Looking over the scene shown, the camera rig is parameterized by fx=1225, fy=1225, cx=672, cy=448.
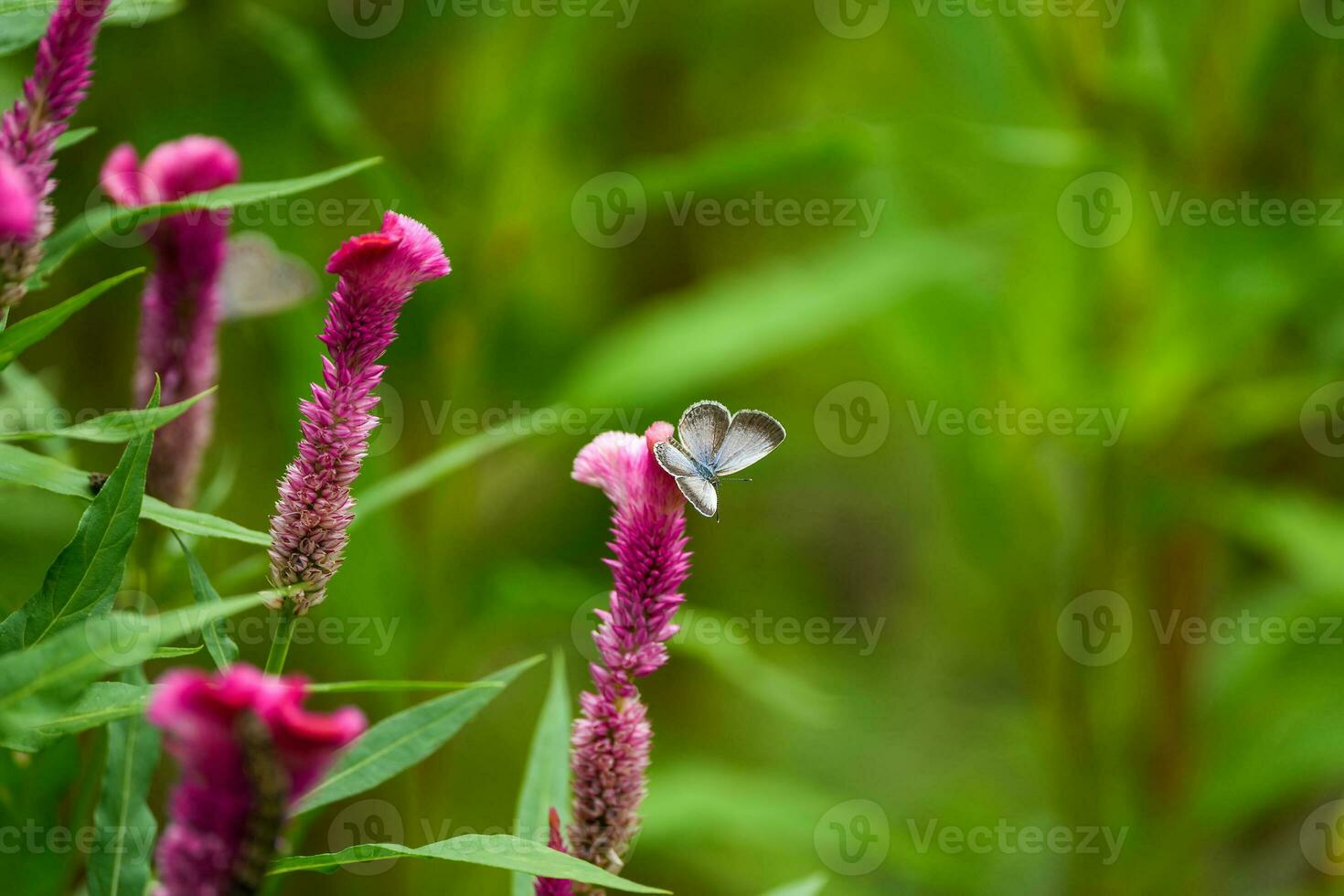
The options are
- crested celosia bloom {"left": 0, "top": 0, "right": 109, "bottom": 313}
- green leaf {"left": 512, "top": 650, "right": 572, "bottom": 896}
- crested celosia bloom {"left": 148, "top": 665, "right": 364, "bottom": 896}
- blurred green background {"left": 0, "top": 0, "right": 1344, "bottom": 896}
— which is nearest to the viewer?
crested celosia bloom {"left": 148, "top": 665, "right": 364, "bottom": 896}

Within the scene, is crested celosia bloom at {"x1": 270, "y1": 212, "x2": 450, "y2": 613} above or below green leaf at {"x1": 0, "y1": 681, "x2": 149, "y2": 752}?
above

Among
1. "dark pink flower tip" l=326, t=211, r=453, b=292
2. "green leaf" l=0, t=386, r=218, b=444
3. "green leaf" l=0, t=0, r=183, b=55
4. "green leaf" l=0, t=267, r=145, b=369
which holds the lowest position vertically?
"green leaf" l=0, t=386, r=218, b=444

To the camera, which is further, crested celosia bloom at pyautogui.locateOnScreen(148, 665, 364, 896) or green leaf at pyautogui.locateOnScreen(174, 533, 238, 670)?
green leaf at pyautogui.locateOnScreen(174, 533, 238, 670)

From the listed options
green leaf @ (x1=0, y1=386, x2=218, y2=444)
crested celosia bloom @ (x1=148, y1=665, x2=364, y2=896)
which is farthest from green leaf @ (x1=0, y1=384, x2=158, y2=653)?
crested celosia bloom @ (x1=148, y1=665, x2=364, y2=896)

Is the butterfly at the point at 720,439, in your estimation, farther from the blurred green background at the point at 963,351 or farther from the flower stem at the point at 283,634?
the blurred green background at the point at 963,351

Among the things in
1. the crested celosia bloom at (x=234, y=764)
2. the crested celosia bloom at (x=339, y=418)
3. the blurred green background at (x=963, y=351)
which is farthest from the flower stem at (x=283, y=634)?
the blurred green background at (x=963, y=351)

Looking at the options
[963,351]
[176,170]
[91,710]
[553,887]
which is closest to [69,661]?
[91,710]

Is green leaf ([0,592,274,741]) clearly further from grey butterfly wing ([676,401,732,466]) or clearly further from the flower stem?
grey butterfly wing ([676,401,732,466])

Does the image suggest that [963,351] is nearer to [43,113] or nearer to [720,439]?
[720,439]
